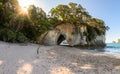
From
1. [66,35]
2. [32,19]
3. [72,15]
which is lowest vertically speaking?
[66,35]

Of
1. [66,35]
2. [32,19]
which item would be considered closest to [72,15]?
[66,35]

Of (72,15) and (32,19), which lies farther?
(72,15)

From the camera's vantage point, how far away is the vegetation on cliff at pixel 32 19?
26.1 meters

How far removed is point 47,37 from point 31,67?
88.8 feet

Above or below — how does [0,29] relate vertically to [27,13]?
below

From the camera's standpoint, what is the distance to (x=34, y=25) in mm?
31328

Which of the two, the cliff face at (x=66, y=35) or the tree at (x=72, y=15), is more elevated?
the tree at (x=72, y=15)

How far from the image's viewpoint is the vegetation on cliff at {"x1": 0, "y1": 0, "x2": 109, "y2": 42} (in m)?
26.1

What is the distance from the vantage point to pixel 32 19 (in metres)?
31.1

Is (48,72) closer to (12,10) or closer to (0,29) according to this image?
(0,29)

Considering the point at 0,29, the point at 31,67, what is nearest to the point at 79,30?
the point at 0,29

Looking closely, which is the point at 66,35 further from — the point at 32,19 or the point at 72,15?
the point at 32,19

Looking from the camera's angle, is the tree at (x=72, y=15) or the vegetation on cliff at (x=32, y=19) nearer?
the vegetation on cliff at (x=32, y=19)

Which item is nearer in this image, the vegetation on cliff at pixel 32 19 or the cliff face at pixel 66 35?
the vegetation on cliff at pixel 32 19
